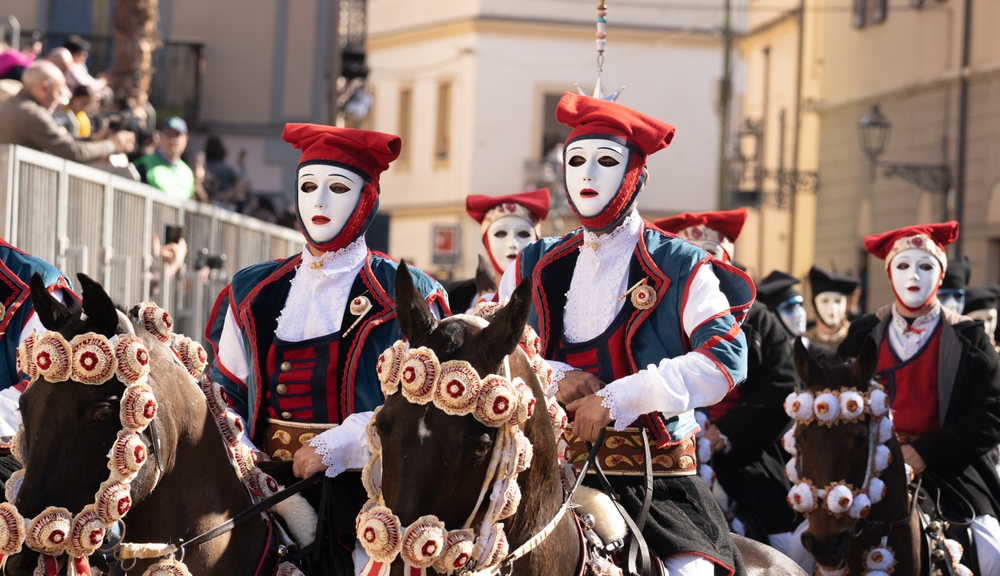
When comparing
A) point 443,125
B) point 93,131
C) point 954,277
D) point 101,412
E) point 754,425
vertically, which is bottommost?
point 754,425

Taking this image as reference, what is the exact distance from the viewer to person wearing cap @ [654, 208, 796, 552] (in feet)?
29.9

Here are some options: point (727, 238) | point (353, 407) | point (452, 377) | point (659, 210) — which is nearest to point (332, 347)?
point (353, 407)

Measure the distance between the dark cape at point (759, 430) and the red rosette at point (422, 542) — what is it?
5.29 metres

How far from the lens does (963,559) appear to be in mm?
8422

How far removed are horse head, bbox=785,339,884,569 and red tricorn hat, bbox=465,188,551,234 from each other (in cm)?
257

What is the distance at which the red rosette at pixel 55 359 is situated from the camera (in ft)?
14.9

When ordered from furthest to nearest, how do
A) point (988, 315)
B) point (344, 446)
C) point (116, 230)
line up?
1. point (988, 315)
2. point (116, 230)
3. point (344, 446)

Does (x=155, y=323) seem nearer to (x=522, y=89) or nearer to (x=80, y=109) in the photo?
(x=80, y=109)

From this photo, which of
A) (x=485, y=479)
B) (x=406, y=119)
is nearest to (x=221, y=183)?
(x=485, y=479)

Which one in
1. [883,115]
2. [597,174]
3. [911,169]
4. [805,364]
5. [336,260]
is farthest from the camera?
[883,115]

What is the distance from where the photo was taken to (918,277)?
29.3 ft

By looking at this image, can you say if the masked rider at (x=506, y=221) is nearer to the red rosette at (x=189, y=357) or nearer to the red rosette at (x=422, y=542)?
the red rosette at (x=189, y=357)

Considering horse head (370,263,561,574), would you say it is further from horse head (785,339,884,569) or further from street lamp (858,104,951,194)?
street lamp (858,104,951,194)

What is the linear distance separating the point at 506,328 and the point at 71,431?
1.33 m
